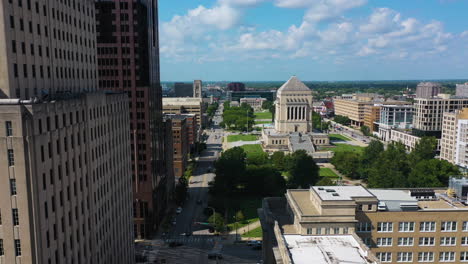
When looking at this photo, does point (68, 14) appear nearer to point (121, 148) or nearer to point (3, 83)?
point (3, 83)

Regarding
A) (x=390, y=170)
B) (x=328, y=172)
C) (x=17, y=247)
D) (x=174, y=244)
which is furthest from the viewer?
(x=328, y=172)

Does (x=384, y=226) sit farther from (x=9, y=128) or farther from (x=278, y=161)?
(x=278, y=161)

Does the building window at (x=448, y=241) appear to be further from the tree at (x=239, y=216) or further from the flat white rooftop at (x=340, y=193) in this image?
the tree at (x=239, y=216)

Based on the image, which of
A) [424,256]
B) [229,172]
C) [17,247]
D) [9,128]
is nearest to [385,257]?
[424,256]

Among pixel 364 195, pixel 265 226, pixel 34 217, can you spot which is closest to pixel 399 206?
pixel 364 195

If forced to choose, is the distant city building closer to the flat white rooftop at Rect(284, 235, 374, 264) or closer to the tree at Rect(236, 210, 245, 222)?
the tree at Rect(236, 210, 245, 222)

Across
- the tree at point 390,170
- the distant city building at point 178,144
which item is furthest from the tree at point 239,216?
the distant city building at point 178,144
